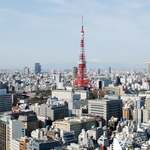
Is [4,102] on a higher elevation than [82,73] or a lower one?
lower

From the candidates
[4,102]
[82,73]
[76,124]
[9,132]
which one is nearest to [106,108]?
[76,124]

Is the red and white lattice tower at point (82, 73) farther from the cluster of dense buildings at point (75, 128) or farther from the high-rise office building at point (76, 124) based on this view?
the high-rise office building at point (76, 124)

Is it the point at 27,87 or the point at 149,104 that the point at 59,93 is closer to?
the point at 27,87

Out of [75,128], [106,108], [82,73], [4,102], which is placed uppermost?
[82,73]

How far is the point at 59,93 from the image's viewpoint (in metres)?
22.3

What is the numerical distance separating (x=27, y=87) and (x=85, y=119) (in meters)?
18.1

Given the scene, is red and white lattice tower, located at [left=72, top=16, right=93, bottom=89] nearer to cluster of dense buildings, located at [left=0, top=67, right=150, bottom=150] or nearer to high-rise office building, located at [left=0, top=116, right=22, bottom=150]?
cluster of dense buildings, located at [left=0, top=67, right=150, bottom=150]

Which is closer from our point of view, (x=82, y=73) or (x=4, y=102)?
(x=4, y=102)

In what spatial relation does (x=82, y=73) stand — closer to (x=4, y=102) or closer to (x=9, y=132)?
(x=4, y=102)

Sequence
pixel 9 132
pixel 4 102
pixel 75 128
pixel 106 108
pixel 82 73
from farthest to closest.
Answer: pixel 82 73 → pixel 4 102 → pixel 106 108 → pixel 75 128 → pixel 9 132

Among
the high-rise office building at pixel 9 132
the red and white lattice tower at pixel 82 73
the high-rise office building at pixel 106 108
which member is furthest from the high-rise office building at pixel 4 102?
the red and white lattice tower at pixel 82 73

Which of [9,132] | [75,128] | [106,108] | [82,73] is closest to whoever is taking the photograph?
[9,132]

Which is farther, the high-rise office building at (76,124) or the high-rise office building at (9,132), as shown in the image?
the high-rise office building at (76,124)

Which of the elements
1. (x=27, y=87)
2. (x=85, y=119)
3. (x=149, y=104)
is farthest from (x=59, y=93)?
(x=85, y=119)
